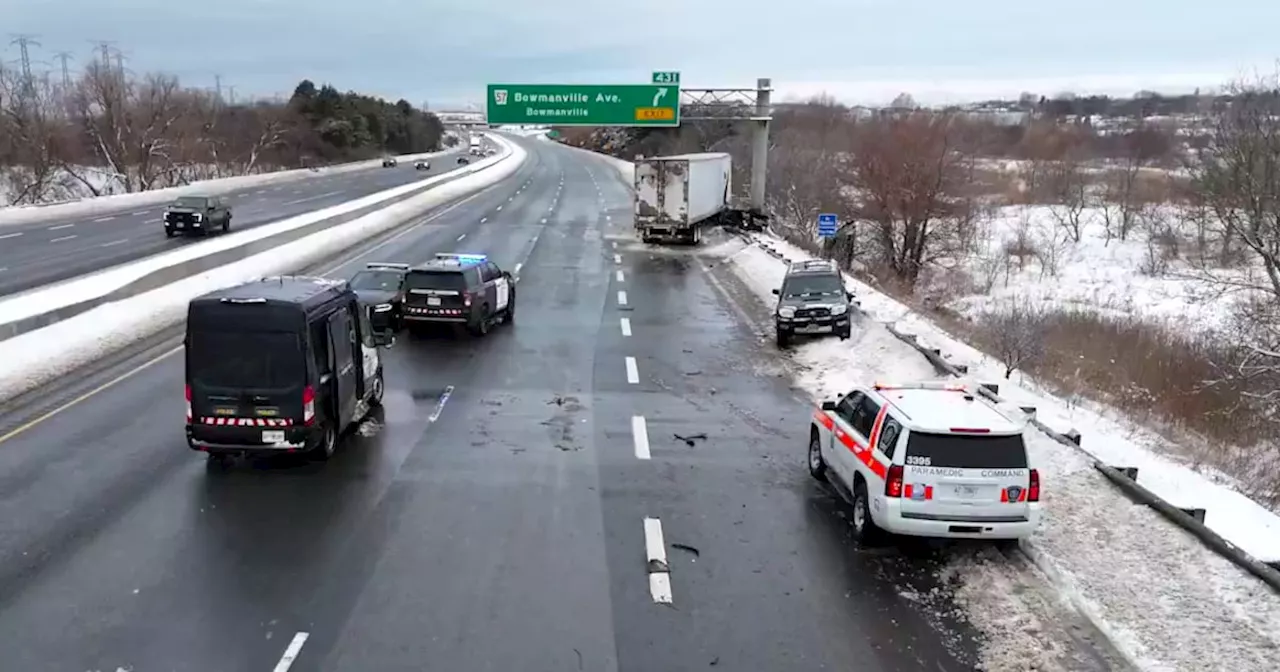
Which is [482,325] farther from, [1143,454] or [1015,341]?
[1143,454]

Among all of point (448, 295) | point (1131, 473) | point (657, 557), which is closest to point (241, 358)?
point (657, 557)

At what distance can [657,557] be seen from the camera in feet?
34.1

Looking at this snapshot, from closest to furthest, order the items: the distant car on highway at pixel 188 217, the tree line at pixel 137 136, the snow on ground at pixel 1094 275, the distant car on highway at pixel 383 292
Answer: the distant car on highway at pixel 383 292
the distant car on highway at pixel 188 217
the snow on ground at pixel 1094 275
the tree line at pixel 137 136

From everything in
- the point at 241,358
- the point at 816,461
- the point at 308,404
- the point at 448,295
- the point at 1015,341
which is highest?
the point at 241,358

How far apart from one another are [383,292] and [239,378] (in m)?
11.5

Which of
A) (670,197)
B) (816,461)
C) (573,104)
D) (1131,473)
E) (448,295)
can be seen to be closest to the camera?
(1131,473)

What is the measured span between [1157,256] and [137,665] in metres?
61.3

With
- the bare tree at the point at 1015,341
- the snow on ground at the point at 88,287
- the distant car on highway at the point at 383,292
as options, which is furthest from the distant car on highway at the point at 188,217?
the bare tree at the point at 1015,341

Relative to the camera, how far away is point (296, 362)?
40.0 feet

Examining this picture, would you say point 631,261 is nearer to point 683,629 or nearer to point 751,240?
point 751,240

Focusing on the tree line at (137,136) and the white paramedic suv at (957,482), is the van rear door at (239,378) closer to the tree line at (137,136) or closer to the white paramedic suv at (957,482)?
the white paramedic suv at (957,482)

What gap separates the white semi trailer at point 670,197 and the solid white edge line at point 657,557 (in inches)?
1310

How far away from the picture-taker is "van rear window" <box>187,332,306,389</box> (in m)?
12.0

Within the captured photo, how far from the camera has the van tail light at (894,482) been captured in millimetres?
10148
